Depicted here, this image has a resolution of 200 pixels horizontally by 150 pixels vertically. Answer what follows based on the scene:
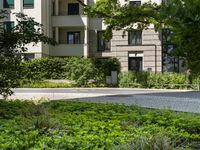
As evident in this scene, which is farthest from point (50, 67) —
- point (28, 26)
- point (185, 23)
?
point (185, 23)

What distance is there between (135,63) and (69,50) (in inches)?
273

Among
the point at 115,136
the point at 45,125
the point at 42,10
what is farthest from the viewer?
the point at 42,10

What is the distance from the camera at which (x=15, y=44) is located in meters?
12.6

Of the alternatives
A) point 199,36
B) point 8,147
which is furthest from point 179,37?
point 8,147

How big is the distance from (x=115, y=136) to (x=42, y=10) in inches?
1584

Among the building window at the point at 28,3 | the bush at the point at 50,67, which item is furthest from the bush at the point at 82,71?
the building window at the point at 28,3

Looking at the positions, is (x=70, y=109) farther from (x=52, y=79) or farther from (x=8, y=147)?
(x=52, y=79)

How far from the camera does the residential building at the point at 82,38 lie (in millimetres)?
45281

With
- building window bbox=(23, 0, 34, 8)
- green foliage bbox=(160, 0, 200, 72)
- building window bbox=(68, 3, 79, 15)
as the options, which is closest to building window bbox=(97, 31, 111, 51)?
building window bbox=(68, 3, 79, 15)

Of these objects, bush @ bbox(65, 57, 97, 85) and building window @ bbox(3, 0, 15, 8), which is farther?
building window @ bbox(3, 0, 15, 8)

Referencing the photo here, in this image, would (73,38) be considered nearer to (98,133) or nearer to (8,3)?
(8,3)

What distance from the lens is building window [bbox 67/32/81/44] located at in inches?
1927

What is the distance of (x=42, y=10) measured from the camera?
46.5 metres

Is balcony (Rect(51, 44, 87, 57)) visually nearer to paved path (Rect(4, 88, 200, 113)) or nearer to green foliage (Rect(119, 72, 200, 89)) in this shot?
green foliage (Rect(119, 72, 200, 89))
